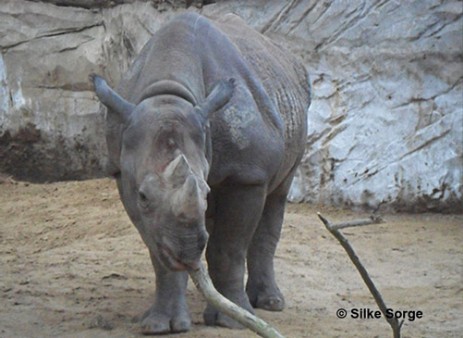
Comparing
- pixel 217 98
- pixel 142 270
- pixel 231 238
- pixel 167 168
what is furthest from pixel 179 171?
pixel 142 270

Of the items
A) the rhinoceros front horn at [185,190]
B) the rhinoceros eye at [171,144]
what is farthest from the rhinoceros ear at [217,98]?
the rhinoceros front horn at [185,190]

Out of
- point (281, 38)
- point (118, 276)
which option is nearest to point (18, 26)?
point (281, 38)

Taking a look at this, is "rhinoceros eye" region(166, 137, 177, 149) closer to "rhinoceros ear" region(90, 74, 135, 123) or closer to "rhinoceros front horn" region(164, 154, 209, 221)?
"rhinoceros front horn" region(164, 154, 209, 221)

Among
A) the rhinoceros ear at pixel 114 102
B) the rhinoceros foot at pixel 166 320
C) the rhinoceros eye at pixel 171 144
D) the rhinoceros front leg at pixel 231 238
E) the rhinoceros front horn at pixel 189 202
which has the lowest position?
the rhinoceros foot at pixel 166 320

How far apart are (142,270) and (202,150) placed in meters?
2.74

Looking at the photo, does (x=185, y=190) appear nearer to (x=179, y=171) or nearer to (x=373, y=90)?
(x=179, y=171)

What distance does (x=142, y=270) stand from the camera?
27.2 ft

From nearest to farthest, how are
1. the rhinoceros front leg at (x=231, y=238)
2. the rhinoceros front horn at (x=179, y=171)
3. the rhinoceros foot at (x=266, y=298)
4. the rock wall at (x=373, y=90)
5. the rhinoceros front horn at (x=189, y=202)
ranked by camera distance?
the rhinoceros front horn at (x=189, y=202) → the rhinoceros front horn at (x=179, y=171) → the rhinoceros front leg at (x=231, y=238) → the rhinoceros foot at (x=266, y=298) → the rock wall at (x=373, y=90)

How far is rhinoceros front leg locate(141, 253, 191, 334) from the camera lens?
6.31 meters

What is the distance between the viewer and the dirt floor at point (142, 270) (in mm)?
6809

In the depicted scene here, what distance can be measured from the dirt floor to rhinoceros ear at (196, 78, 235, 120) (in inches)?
51.9

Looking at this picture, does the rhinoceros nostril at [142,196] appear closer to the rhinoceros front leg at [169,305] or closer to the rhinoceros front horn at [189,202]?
the rhinoceros front horn at [189,202]

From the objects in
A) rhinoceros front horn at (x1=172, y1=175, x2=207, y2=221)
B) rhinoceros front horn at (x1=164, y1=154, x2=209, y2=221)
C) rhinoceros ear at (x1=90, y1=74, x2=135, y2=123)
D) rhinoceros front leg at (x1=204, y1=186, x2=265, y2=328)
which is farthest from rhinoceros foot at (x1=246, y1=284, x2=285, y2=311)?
rhinoceros front horn at (x1=172, y1=175, x2=207, y2=221)

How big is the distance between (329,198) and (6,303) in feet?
14.3
